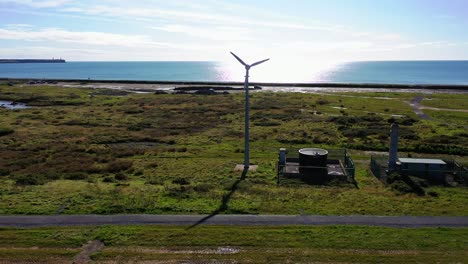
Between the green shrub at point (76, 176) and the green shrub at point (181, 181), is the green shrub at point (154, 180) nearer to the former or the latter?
the green shrub at point (181, 181)

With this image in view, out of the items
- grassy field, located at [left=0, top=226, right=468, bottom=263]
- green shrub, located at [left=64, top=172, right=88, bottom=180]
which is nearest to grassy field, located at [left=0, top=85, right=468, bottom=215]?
green shrub, located at [left=64, top=172, right=88, bottom=180]

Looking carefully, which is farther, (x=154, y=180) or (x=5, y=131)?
(x=5, y=131)

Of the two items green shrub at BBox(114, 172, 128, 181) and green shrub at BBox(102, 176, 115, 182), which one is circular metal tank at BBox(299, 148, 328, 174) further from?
green shrub at BBox(102, 176, 115, 182)

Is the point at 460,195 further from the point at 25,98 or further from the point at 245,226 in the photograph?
the point at 25,98

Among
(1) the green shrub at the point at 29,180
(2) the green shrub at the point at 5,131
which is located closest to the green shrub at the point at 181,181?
(1) the green shrub at the point at 29,180

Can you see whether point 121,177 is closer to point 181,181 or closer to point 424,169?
point 181,181

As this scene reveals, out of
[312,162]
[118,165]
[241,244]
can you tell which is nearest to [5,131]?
[118,165]
